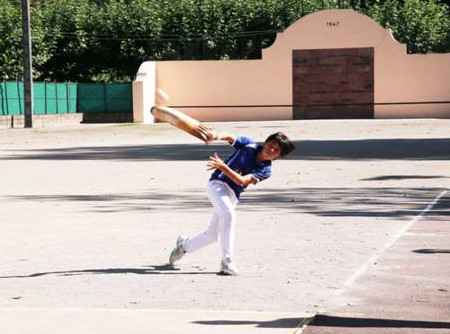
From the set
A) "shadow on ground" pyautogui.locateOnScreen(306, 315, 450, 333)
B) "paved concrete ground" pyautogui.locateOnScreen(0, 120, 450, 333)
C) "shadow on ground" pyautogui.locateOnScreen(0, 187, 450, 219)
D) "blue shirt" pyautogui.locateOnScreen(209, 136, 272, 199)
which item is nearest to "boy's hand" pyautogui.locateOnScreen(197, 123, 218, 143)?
"blue shirt" pyautogui.locateOnScreen(209, 136, 272, 199)

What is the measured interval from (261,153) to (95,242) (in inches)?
128

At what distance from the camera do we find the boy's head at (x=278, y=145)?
979 cm

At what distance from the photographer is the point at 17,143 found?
3856 cm

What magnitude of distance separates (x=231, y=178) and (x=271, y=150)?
42cm

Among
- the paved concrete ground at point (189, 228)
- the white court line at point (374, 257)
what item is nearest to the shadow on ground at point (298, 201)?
the paved concrete ground at point (189, 228)

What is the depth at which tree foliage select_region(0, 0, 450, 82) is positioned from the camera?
222ft

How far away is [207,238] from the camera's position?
34.6ft

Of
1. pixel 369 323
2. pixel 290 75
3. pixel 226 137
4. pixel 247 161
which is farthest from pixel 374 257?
pixel 290 75

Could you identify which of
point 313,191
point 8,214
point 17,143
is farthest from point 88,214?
point 17,143

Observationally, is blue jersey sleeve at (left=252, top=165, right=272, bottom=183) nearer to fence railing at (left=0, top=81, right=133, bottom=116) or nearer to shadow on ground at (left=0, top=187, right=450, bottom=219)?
shadow on ground at (left=0, top=187, right=450, bottom=219)

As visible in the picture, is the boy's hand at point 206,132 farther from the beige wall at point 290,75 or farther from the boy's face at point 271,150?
the beige wall at point 290,75

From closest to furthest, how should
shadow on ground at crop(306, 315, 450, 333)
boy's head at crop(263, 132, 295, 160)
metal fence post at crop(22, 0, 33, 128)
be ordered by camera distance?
shadow on ground at crop(306, 315, 450, 333) → boy's head at crop(263, 132, 295, 160) → metal fence post at crop(22, 0, 33, 128)

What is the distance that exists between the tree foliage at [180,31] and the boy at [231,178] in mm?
57790

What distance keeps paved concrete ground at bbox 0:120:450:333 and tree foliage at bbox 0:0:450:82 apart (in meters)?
37.2
